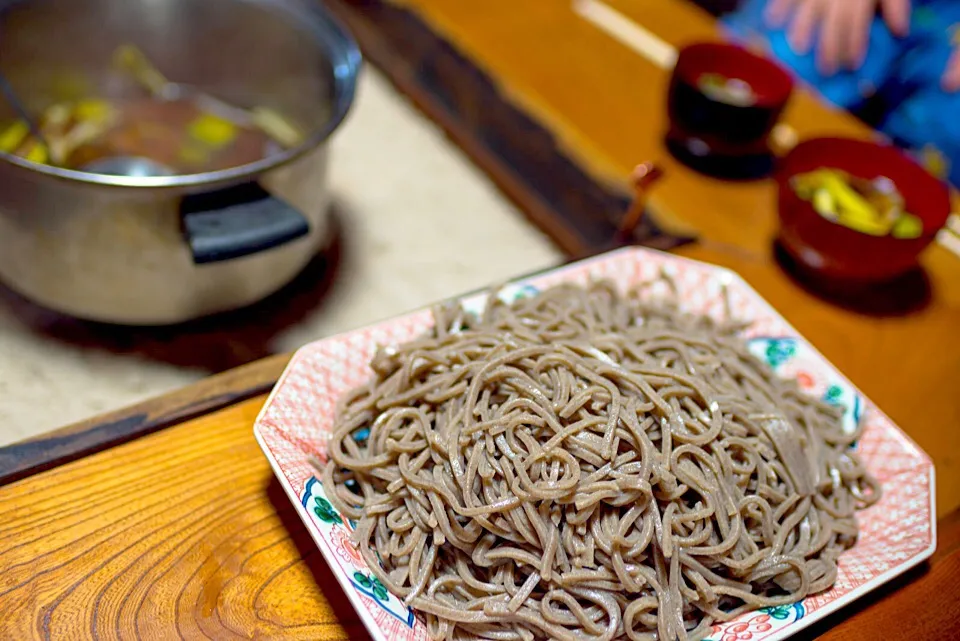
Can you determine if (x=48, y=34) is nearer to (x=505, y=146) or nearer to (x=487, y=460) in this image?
(x=505, y=146)

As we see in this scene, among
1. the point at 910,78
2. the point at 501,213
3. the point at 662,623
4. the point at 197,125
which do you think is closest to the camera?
the point at 662,623

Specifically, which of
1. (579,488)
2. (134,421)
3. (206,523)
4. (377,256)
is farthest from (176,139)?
(579,488)

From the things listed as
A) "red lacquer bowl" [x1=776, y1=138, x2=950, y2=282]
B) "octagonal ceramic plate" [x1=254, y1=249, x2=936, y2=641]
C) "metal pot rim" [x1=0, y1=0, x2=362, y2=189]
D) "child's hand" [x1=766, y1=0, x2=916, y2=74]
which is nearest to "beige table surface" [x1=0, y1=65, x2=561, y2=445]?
"metal pot rim" [x1=0, y1=0, x2=362, y2=189]

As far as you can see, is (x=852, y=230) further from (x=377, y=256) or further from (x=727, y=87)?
(x=377, y=256)

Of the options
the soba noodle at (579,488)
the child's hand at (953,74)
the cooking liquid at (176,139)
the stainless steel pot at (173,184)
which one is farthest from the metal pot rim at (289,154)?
the child's hand at (953,74)

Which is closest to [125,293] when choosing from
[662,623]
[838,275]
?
[662,623]

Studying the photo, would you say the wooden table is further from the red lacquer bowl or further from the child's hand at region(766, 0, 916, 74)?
the child's hand at region(766, 0, 916, 74)

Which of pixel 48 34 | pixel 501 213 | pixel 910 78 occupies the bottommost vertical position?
pixel 501 213
